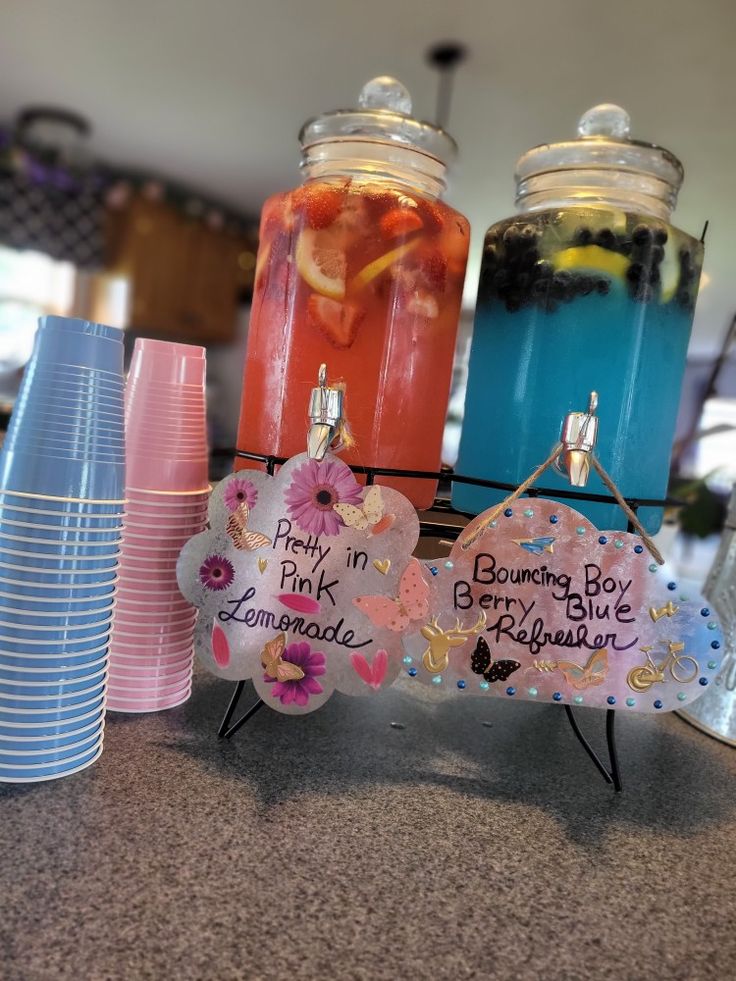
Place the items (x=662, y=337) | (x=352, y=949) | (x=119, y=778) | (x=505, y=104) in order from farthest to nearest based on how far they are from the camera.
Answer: (x=505, y=104) → (x=662, y=337) → (x=119, y=778) → (x=352, y=949)

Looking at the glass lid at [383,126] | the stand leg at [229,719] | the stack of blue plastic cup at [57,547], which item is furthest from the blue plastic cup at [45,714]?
the glass lid at [383,126]

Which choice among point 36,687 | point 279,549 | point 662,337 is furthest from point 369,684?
point 662,337

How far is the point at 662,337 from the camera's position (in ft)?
1.90

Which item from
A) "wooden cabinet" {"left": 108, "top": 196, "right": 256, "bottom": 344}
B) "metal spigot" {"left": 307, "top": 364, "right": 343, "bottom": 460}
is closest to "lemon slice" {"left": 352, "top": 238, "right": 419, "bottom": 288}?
"metal spigot" {"left": 307, "top": 364, "right": 343, "bottom": 460}

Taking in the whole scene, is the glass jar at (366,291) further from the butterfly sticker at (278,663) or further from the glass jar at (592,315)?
the butterfly sticker at (278,663)

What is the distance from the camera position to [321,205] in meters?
0.54

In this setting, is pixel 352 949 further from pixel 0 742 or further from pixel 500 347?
pixel 500 347

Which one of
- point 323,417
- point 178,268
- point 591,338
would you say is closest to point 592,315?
point 591,338

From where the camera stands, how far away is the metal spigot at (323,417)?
48 cm

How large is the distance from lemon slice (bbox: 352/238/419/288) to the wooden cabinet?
4.27 metres

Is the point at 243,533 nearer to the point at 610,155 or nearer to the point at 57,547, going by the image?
the point at 57,547

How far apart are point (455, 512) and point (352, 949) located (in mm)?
375

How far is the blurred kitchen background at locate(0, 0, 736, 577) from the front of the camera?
221cm

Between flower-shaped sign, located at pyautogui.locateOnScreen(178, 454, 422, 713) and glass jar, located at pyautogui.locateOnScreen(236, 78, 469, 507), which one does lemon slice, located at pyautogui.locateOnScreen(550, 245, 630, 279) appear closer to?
glass jar, located at pyautogui.locateOnScreen(236, 78, 469, 507)
